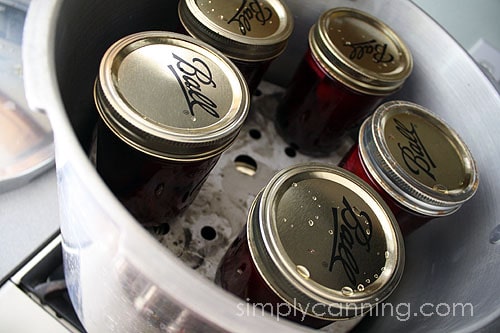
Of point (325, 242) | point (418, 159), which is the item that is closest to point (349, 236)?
point (325, 242)

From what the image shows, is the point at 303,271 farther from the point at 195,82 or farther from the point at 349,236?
the point at 195,82

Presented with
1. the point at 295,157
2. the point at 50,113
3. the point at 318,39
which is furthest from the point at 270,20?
the point at 50,113

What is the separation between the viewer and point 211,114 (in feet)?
1.18

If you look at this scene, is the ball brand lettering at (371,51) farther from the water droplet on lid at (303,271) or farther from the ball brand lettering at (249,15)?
the water droplet on lid at (303,271)

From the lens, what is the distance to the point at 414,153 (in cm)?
44

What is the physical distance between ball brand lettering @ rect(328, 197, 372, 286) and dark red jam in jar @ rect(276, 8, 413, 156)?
15 cm

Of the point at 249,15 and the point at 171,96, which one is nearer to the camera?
the point at 171,96

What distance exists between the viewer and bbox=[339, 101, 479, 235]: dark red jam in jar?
41cm

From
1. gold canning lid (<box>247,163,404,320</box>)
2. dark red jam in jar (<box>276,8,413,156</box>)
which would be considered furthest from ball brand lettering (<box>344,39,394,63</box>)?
gold canning lid (<box>247,163,404,320</box>)

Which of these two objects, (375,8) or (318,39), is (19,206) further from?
(375,8)

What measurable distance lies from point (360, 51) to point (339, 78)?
5 cm

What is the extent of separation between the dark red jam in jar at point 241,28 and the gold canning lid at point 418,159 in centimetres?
12

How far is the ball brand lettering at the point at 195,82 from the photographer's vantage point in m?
0.36

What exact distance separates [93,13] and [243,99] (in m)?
0.14
